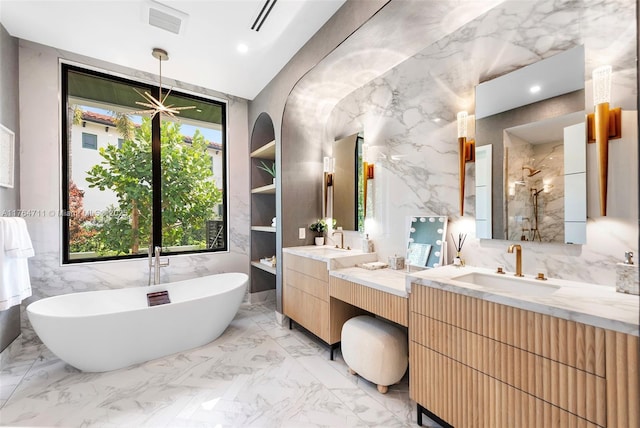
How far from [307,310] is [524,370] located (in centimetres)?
180

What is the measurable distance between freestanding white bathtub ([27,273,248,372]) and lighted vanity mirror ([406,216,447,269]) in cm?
171

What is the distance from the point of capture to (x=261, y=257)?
399 centimetres

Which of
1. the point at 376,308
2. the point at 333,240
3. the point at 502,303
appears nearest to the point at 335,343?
the point at 376,308

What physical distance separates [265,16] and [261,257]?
2.81 m

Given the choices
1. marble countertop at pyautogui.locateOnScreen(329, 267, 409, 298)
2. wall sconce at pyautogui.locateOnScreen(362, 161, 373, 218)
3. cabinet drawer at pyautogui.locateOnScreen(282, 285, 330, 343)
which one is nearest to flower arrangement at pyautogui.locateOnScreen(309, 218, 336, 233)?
wall sconce at pyautogui.locateOnScreen(362, 161, 373, 218)

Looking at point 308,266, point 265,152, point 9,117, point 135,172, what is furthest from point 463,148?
point 9,117

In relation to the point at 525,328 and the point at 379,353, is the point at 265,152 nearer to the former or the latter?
the point at 379,353

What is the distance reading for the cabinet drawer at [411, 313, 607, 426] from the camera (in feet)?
3.51

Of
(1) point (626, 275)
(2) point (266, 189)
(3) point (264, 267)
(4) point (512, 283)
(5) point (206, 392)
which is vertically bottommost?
(5) point (206, 392)

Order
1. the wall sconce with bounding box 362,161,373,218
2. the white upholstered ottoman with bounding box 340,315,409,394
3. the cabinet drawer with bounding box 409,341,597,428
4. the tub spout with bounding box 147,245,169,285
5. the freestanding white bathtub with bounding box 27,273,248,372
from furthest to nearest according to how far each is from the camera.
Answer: the tub spout with bounding box 147,245,169,285 < the wall sconce with bounding box 362,161,373,218 < the freestanding white bathtub with bounding box 27,273,248,372 < the white upholstered ottoman with bounding box 340,315,409,394 < the cabinet drawer with bounding box 409,341,597,428

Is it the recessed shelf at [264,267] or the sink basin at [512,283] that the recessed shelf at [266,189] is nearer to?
the recessed shelf at [264,267]

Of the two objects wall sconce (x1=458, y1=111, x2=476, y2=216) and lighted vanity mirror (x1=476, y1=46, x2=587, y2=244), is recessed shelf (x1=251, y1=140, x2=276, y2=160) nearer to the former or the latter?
wall sconce (x1=458, y1=111, x2=476, y2=216)

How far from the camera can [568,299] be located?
1.21m

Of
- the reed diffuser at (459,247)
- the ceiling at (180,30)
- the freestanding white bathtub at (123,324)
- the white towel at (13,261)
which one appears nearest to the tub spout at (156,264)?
the freestanding white bathtub at (123,324)
